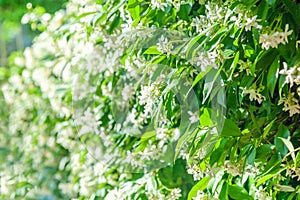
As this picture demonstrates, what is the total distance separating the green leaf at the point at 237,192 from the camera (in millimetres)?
850

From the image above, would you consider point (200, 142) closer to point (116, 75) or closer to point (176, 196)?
point (176, 196)

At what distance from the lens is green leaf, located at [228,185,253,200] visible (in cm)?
85

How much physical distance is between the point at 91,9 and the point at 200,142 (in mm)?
519

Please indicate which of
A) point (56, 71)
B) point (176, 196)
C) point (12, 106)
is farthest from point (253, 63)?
point (12, 106)

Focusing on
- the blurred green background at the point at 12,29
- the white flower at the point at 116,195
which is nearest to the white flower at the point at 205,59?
the white flower at the point at 116,195

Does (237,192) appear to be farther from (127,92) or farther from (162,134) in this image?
(127,92)

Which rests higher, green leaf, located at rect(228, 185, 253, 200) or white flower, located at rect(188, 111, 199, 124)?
white flower, located at rect(188, 111, 199, 124)

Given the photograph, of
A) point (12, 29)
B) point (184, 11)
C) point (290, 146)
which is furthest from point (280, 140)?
point (12, 29)

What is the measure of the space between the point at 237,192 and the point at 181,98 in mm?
187

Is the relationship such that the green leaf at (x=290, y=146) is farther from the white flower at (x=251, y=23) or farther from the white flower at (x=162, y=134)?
the white flower at (x=162, y=134)

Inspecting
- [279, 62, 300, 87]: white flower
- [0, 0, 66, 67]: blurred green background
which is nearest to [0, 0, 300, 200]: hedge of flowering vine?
[279, 62, 300, 87]: white flower

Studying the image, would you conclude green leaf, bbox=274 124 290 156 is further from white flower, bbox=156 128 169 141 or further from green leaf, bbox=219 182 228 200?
white flower, bbox=156 128 169 141

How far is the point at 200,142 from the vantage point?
820 mm

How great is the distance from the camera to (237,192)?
0.85 metres
